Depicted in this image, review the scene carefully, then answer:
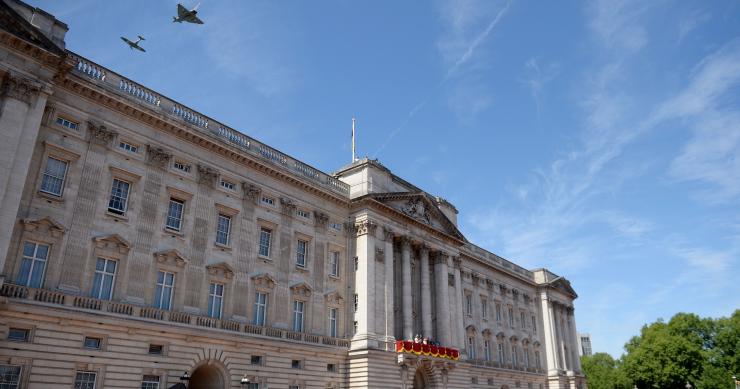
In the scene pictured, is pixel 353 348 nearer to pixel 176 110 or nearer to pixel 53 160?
pixel 176 110

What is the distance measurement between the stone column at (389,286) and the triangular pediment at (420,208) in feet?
8.74

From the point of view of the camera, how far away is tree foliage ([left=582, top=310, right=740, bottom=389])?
74.7 m

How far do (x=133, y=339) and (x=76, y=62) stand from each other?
15174 millimetres

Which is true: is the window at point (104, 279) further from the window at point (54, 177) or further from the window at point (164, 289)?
the window at point (54, 177)

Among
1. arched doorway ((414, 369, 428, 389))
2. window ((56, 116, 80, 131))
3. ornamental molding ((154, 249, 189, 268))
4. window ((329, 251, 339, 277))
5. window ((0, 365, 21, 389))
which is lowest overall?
window ((0, 365, 21, 389))

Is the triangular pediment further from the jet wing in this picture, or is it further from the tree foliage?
the tree foliage

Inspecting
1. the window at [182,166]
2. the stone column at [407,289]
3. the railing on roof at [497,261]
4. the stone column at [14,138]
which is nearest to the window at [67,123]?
Answer: the stone column at [14,138]

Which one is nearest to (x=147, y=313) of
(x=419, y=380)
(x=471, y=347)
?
(x=419, y=380)

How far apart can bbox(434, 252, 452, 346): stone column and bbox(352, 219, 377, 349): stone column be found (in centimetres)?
983

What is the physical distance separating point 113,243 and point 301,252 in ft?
46.2

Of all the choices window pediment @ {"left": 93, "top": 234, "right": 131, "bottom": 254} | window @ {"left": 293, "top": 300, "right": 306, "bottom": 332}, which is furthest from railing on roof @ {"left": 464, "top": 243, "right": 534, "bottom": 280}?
window pediment @ {"left": 93, "top": 234, "right": 131, "bottom": 254}

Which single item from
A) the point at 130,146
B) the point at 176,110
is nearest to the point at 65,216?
the point at 130,146

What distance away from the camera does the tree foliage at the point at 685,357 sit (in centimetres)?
7469

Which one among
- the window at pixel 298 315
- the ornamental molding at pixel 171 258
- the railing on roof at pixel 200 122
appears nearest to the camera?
the railing on roof at pixel 200 122
